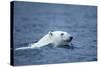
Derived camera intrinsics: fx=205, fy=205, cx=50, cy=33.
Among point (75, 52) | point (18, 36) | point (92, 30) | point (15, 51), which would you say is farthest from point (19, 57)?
point (92, 30)

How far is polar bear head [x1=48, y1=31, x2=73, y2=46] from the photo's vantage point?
239 centimetres

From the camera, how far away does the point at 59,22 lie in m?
2.42

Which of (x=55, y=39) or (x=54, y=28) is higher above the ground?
(x=54, y=28)

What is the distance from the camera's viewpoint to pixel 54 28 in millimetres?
2393

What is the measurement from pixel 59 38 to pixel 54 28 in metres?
0.13

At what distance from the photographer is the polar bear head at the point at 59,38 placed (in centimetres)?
239

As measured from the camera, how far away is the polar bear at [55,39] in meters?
2.33

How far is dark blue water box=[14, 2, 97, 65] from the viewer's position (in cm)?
226

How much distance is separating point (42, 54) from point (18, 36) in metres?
0.35

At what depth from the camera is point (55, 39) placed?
2.40 m

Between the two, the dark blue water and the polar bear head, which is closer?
the dark blue water

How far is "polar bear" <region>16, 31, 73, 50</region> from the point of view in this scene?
2332 mm

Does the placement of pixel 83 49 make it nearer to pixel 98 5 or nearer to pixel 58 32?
pixel 58 32

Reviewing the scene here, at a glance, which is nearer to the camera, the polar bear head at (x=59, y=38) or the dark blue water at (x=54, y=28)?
the dark blue water at (x=54, y=28)
